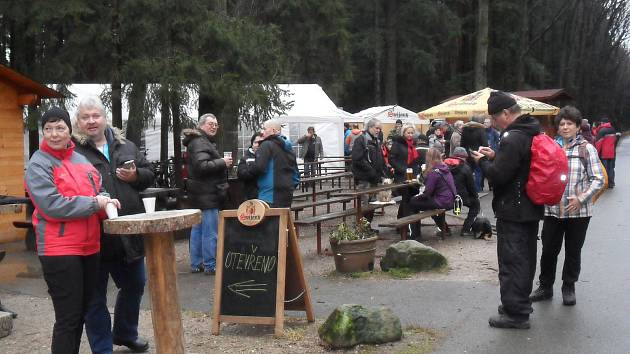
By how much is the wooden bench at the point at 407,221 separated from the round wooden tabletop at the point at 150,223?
5378 mm

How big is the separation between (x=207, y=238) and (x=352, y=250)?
173cm

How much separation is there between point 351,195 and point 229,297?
4.50m

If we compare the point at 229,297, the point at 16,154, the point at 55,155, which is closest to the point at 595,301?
the point at 229,297

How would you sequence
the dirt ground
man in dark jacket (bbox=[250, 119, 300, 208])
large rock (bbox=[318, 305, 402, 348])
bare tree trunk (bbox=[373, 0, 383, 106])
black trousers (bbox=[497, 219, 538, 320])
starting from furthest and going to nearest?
bare tree trunk (bbox=[373, 0, 383, 106]) → man in dark jacket (bbox=[250, 119, 300, 208]) → black trousers (bbox=[497, 219, 538, 320]) → the dirt ground → large rock (bbox=[318, 305, 402, 348])

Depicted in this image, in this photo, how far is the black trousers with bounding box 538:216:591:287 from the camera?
21.5 feet

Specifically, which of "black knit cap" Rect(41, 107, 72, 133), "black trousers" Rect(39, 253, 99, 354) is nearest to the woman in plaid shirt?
"black trousers" Rect(39, 253, 99, 354)

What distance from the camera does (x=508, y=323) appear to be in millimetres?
5922

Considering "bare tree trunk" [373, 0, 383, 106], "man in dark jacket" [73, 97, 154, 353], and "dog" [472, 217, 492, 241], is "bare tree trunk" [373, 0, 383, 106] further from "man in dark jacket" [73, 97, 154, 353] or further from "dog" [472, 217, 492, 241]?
"man in dark jacket" [73, 97, 154, 353]

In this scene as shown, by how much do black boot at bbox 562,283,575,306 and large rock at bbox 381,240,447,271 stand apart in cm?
193

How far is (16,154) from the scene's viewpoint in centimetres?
1172

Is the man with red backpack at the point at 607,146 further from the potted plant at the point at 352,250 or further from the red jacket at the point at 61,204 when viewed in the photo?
the red jacket at the point at 61,204

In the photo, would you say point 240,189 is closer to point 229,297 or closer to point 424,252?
point 424,252

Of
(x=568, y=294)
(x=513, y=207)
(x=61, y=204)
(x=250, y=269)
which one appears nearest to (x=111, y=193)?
(x=61, y=204)

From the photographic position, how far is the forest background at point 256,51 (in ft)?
39.5
